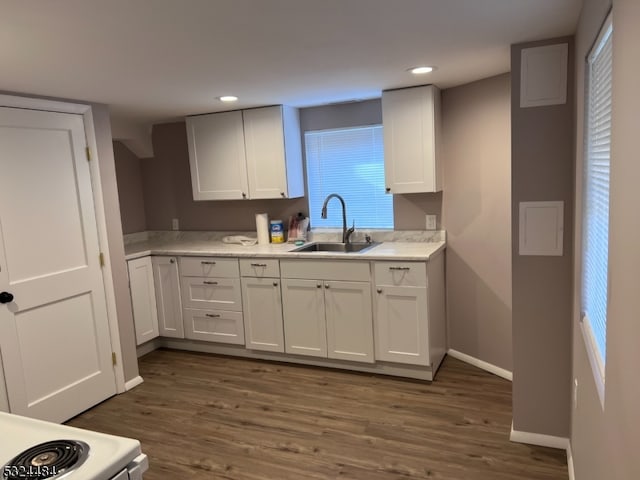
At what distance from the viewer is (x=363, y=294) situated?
3.46 m

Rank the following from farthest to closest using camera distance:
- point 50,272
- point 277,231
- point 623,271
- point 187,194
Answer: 1. point 187,194
2. point 277,231
3. point 50,272
4. point 623,271

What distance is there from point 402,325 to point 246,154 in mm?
1965

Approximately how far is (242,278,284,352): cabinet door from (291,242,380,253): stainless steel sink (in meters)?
0.39

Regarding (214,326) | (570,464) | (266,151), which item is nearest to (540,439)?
(570,464)

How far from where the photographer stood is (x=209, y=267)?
4.02 metres

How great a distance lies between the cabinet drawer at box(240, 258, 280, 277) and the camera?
12.3ft

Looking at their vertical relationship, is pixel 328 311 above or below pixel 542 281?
below

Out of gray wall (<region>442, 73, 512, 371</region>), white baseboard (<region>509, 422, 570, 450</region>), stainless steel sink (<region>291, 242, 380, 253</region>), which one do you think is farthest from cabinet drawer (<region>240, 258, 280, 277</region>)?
white baseboard (<region>509, 422, 570, 450</region>)

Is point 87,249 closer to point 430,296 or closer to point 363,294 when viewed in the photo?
point 363,294

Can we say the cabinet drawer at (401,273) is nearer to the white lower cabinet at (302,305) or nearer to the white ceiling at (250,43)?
the white lower cabinet at (302,305)

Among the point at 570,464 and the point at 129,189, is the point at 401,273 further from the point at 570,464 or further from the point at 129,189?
the point at 129,189


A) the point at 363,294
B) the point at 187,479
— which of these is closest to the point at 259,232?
the point at 363,294

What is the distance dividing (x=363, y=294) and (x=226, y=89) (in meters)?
1.73

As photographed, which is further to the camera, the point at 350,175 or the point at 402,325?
the point at 350,175
